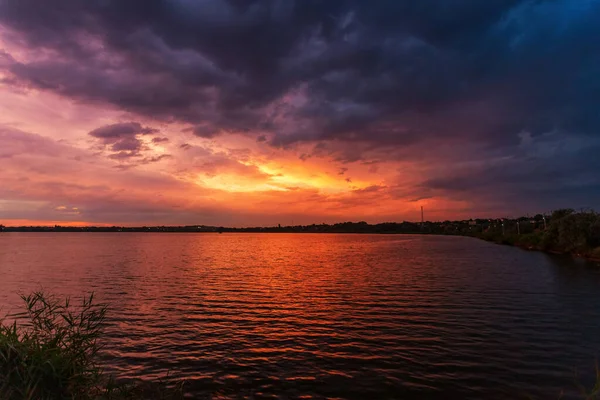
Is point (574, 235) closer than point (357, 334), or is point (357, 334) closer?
point (357, 334)

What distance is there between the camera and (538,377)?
54.6ft

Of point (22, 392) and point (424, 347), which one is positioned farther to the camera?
point (424, 347)

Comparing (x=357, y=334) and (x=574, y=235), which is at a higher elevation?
(x=574, y=235)

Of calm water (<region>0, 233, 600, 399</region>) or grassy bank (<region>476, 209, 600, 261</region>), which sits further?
grassy bank (<region>476, 209, 600, 261</region>)

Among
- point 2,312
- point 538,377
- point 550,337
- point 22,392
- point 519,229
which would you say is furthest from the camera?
point 519,229

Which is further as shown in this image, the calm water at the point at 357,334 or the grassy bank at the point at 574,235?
the grassy bank at the point at 574,235

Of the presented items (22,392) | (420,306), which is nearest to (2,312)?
(22,392)

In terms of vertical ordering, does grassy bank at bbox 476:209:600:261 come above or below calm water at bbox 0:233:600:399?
above

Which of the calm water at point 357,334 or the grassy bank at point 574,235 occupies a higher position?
the grassy bank at point 574,235

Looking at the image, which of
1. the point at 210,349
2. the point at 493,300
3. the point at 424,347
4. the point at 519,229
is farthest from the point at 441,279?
the point at 519,229

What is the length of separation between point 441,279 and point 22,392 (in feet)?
161

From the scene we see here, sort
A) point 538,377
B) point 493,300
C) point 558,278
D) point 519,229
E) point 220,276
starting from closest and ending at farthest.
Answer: point 538,377
point 493,300
point 558,278
point 220,276
point 519,229

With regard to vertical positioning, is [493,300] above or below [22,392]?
below

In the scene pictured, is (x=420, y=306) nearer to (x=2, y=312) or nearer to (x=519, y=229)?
(x=2, y=312)
